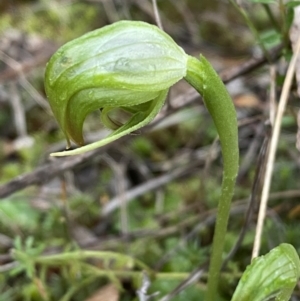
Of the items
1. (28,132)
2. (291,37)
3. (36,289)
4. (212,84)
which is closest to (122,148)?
(28,132)

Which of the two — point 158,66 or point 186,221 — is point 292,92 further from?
point 158,66

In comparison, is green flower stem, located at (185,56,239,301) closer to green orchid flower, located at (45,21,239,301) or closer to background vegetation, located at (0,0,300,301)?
green orchid flower, located at (45,21,239,301)

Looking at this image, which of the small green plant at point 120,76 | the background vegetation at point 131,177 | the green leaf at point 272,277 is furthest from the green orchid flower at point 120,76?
the background vegetation at point 131,177

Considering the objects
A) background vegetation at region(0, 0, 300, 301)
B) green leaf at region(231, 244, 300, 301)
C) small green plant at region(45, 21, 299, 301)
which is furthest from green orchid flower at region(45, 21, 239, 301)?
background vegetation at region(0, 0, 300, 301)

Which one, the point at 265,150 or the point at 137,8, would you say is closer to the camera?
the point at 265,150

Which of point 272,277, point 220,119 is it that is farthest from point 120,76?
point 272,277

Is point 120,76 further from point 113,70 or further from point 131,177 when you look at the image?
point 131,177
